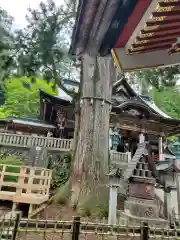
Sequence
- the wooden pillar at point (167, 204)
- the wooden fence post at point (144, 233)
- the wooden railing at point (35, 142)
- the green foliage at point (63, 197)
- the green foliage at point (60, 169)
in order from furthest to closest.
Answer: the wooden railing at point (35, 142) < the green foliage at point (60, 169) < the green foliage at point (63, 197) < the wooden pillar at point (167, 204) < the wooden fence post at point (144, 233)

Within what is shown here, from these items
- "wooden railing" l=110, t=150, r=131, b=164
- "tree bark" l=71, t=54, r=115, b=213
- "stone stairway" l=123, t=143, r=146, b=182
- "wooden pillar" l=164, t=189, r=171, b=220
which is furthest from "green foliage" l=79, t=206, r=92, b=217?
"wooden railing" l=110, t=150, r=131, b=164

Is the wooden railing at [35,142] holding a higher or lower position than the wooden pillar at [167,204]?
higher

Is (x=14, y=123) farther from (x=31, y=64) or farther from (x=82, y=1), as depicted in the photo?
(x=82, y=1)

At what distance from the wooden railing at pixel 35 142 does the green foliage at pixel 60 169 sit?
73 cm

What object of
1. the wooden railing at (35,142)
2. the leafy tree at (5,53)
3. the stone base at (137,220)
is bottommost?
the stone base at (137,220)

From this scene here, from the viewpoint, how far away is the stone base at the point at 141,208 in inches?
214

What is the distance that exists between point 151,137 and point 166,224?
1293cm

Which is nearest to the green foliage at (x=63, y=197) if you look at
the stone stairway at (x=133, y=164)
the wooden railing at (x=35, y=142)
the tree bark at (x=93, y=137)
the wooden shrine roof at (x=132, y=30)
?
the tree bark at (x=93, y=137)

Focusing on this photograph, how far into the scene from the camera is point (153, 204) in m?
5.66

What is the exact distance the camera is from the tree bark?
617 cm

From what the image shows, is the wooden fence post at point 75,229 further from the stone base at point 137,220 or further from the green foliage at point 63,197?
the green foliage at point 63,197

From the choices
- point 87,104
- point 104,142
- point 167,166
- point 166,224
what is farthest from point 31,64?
point 166,224

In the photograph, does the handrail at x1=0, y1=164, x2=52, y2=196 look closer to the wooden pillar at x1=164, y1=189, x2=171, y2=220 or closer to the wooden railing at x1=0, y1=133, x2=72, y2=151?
the wooden pillar at x1=164, y1=189, x2=171, y2=220

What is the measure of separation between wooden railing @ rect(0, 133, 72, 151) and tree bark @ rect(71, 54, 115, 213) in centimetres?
585
